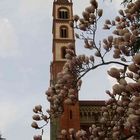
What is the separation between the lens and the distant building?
38.7 metres

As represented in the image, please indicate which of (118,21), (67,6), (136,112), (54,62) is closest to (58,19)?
(67,6)

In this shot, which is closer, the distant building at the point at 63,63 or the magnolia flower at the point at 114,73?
the magnolia flower at the point at 114,73

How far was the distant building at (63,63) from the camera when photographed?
38719 mm

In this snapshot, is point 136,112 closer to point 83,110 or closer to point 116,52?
point 116,52

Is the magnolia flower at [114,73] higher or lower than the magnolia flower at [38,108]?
higher

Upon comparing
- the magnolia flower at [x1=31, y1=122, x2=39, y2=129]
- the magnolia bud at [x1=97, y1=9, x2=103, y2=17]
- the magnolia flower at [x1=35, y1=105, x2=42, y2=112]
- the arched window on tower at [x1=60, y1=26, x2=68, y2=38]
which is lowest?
the magnolia flower at [x1=31, y1=122, x2=39, y2=129]

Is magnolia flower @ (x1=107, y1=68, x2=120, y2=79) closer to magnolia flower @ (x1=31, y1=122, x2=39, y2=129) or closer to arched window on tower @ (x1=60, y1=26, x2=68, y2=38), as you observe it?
magnolia flower @ (x1=31, y1=122, x2=39, y2=129)

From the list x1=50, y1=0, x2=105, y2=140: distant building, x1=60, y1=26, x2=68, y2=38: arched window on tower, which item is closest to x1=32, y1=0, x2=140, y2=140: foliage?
x1=50, y1=0, x2=105, y2=140: distant building

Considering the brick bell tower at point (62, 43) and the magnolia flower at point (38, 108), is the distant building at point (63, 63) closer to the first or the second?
the brick bell tower at point (62, 43)

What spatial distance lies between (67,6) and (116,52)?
1651 inches

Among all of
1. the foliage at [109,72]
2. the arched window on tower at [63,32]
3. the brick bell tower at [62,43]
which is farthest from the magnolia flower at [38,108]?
the arched window on tower at [63,32]

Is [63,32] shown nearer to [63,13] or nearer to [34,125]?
[63,13]

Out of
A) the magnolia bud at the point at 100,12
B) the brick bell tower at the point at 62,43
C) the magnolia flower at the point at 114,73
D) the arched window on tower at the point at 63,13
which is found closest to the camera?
the magnolia flower at the point at 114,73

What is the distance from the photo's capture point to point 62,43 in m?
43.1
